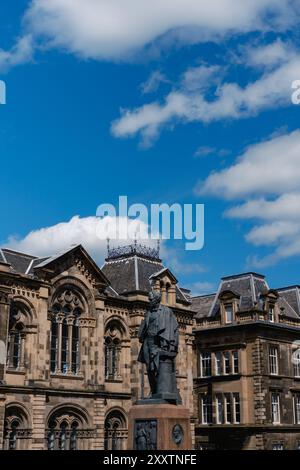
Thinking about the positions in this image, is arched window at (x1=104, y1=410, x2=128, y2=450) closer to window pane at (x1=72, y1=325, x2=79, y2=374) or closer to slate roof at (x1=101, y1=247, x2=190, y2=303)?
window pane at (x1=72, y1=325, x2=79, y2=374)

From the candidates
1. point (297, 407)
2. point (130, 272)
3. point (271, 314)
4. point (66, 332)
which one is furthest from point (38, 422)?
point (297, 407)

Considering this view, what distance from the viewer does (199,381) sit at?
56.9 meters

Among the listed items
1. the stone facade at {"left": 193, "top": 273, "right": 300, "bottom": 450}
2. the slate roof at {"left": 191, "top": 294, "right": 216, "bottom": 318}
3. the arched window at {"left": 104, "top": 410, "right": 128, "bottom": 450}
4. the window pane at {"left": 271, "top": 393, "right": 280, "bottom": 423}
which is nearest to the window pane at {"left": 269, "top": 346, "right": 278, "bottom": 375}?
the stone facade at {"left": 193, "top": 273, "right": 300, "bottom": 450}

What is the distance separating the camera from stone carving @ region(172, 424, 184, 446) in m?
21.0

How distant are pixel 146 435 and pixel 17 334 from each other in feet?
67.7

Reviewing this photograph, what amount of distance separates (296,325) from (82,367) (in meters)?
22.4

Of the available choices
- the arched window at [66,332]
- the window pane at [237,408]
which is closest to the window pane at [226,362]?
the window pane at [237,408]

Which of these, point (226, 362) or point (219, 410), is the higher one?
point (226, 362)

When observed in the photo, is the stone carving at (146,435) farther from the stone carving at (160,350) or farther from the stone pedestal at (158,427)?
the stone carving at (160,350)

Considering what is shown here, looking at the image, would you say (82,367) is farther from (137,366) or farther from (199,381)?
(199,381)

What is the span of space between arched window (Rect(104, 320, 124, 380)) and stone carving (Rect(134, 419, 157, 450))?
24566mm

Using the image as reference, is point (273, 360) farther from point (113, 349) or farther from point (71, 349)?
point (71, 349)

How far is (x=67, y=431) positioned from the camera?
4191cm
